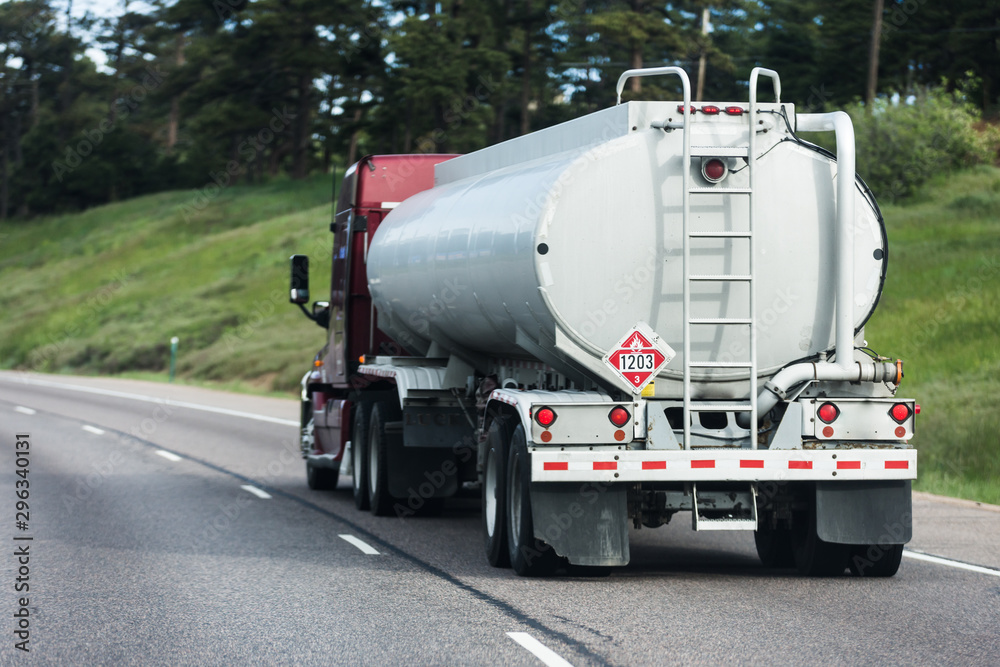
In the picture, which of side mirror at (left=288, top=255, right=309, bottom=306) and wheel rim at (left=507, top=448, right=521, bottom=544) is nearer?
wheel rim at (left=507, top=448, right=521, bottom=544)

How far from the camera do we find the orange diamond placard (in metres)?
9.33

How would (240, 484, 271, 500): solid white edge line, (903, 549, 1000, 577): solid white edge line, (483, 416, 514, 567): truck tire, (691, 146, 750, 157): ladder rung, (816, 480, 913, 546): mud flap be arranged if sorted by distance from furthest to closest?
(240, 484, 271, 500): solid white edge line
(483, 416, 514, 567): truck tire
(903, 549, 1000, 577): solid white edge line
(816, 480, 913, 546): mud flap
(691, 146, 750, 157): ladder rung

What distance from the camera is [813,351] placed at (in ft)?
31.9

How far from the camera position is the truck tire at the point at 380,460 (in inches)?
547

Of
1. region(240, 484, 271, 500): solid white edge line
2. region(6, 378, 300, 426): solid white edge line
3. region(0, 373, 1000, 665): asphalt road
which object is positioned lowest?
region(240, 484, 271, 500): solid white edge line

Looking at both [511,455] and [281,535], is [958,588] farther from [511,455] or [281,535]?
[281,535]

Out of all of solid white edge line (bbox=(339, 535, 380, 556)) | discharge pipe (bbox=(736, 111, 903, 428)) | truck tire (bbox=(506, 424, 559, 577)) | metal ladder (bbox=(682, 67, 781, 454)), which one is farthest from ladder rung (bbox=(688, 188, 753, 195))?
solid white edge line (bbox=(339, 535, 380, 556))

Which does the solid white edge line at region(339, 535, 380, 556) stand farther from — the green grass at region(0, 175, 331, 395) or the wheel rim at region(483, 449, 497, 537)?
the green grass at region(0, 175, 331, 395)

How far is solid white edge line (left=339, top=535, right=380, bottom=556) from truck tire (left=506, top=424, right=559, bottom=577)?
5.29 feet

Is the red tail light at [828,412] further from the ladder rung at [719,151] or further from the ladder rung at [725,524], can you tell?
the ladder rung at [719,151]

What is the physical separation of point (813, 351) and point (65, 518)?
25.0 feet

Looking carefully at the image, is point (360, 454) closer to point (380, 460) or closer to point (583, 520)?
point (380, 460)

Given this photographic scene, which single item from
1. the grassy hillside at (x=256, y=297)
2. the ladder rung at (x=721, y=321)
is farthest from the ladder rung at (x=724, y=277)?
the grassy hillside at (x=256, y=297)

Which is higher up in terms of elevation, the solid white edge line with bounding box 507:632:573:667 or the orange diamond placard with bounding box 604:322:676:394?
the orange diamond placard with bounding box 604:322:676:394
